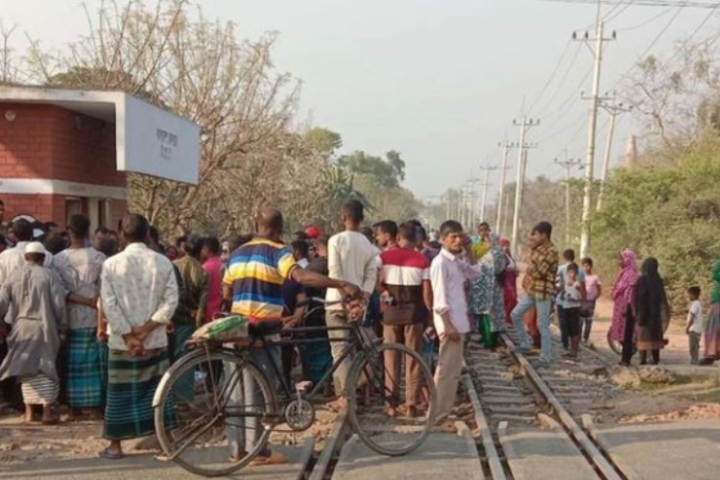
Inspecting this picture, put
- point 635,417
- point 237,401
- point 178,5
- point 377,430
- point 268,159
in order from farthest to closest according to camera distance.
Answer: point 268,159 → point 178,5 → point 635,417 → point 377,430 → point 237,401

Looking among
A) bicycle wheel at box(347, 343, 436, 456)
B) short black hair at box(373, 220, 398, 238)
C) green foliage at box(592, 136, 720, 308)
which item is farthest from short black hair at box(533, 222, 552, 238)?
green foliage at box(592, 136, 720, 308)

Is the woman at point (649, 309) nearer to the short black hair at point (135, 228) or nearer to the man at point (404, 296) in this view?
the man at point (404, 296)

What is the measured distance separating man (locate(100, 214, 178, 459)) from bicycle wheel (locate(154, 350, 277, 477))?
1.05 feet

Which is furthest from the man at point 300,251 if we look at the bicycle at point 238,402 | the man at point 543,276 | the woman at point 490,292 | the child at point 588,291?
the child at point 588,291

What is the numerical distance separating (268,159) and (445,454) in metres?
20.7

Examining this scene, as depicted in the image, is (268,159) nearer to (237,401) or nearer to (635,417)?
(635,417)

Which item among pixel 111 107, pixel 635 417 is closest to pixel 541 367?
pixel 635 417

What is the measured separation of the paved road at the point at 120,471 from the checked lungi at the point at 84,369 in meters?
1.56

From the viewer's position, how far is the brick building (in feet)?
36.8

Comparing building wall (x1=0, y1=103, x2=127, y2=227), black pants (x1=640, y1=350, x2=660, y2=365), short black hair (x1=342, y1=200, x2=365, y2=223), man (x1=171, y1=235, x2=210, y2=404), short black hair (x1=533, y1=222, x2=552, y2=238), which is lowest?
black pants (x1=640, y1=350, x2=660, y2=365)

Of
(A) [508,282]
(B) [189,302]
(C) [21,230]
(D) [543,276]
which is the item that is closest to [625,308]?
(D) [543,276]

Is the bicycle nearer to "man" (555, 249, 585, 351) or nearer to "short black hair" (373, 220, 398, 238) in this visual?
"short black hair" (373, 220, 398, 238)

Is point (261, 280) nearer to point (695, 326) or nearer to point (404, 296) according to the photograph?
point (404, 296)

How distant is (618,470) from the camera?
22.4 ft
